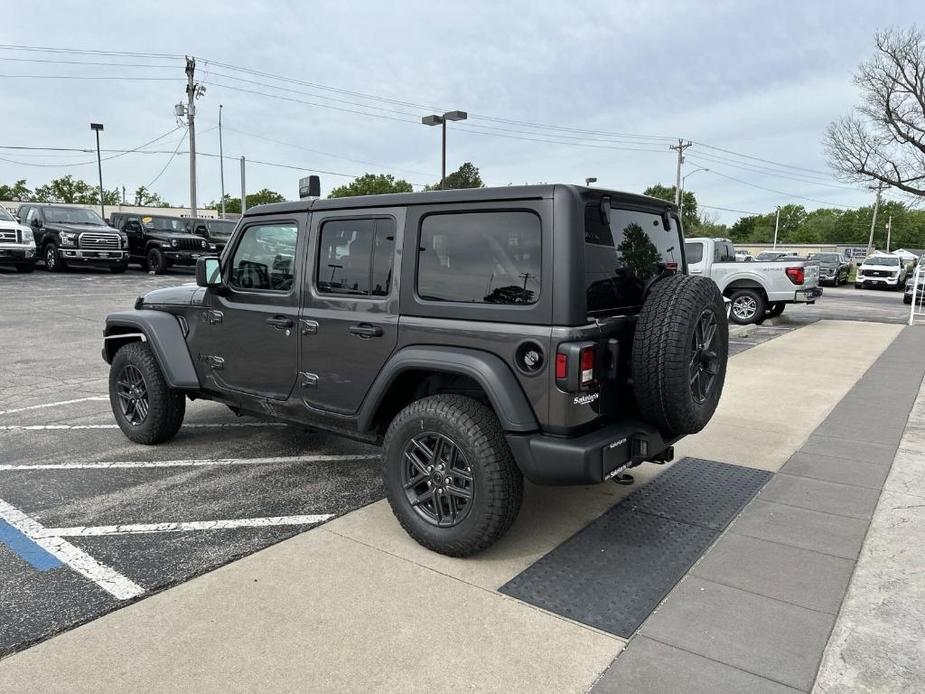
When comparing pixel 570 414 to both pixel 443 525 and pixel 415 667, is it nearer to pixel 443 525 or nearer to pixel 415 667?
pixel 443 525

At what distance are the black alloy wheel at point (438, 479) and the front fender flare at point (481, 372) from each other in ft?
1.07

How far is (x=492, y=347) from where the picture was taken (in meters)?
3.12

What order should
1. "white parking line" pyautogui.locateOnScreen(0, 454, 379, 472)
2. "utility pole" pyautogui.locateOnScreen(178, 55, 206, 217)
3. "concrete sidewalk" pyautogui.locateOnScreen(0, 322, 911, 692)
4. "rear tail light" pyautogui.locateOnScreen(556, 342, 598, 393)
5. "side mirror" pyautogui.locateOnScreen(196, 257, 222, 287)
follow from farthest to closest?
"utility pole" pyautogui.locateOnScreen(178, 55, 206, 217), "white parking line" pyautogui.locateOnScreen(0, 454, 379, 472), "side mirror" pyautogui.locateOnScreen(196, 257, 222, 287), "rear tail light" pyautogui.locateOnScreen(556, 342, 598, 393), "concrete sidewalk" pyautogui.locateOnScreen(0, 322, 911, 692)

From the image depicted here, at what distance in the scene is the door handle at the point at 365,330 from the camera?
3551 millimetres

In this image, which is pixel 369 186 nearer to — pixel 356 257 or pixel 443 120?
pixel 443 120

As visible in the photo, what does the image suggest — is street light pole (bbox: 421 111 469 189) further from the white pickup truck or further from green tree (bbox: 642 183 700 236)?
green tree (bbox: 642 183 700 236)

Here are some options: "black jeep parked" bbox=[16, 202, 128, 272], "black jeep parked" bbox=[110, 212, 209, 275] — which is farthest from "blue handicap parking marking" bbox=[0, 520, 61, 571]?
"black jeep parked" bbox=[110, 212, 209, 275]

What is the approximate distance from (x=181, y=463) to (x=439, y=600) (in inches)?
101

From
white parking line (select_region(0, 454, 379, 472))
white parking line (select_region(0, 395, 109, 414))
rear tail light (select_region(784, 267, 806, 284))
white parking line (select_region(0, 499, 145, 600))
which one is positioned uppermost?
rear tail light (select_region(784, 267, 806, 284))


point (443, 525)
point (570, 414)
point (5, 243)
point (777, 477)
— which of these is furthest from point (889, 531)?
point (5, 243)

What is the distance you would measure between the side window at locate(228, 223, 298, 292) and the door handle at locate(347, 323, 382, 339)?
683 millimetres

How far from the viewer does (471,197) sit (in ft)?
10.7

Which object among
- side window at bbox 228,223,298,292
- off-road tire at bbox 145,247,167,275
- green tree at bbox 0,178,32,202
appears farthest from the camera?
green tree at bbox 0,178,32,202

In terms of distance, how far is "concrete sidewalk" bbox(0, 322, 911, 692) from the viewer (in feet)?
7.83
